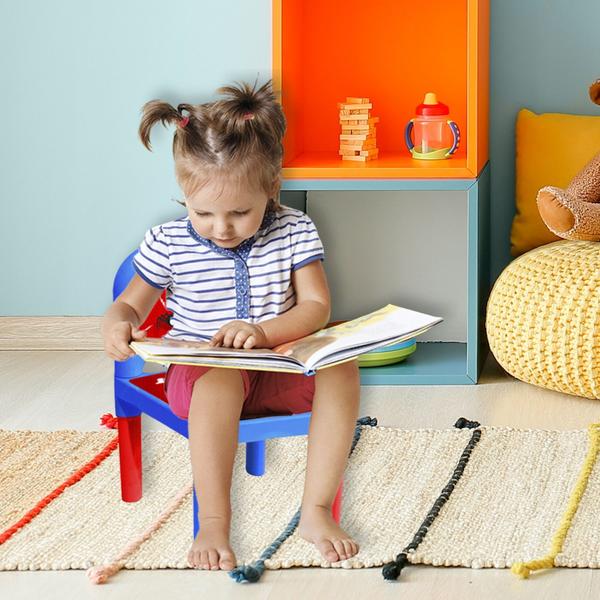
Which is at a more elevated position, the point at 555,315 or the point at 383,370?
the point at 555,315

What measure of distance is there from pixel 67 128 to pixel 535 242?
3.52 ft

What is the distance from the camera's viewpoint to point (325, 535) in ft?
4.54

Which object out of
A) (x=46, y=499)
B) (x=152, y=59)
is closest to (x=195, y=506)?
(x=46, y=499)

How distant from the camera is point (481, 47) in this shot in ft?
7.39

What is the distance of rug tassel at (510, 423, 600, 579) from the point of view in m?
1.38

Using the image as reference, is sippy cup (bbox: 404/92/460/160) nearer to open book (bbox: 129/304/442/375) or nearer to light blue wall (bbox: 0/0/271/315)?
light blue wall (bbox: 0/0/271/315)

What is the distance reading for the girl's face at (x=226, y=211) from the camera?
1.36 m

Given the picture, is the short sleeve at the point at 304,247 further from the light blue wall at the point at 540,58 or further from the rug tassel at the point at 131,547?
the light blue wall at the point at 540,58

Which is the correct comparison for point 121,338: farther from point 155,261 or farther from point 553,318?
point 553,318

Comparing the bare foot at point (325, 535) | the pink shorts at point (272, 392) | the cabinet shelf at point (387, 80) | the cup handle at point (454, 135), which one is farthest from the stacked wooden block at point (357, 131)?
the bare foot at point (325, 535)

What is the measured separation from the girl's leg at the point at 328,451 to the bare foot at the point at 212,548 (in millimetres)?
97

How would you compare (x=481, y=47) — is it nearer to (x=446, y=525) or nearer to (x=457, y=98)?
(x=457, y=98)

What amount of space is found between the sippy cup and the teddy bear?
0.26 metres

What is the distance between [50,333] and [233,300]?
129 cm
